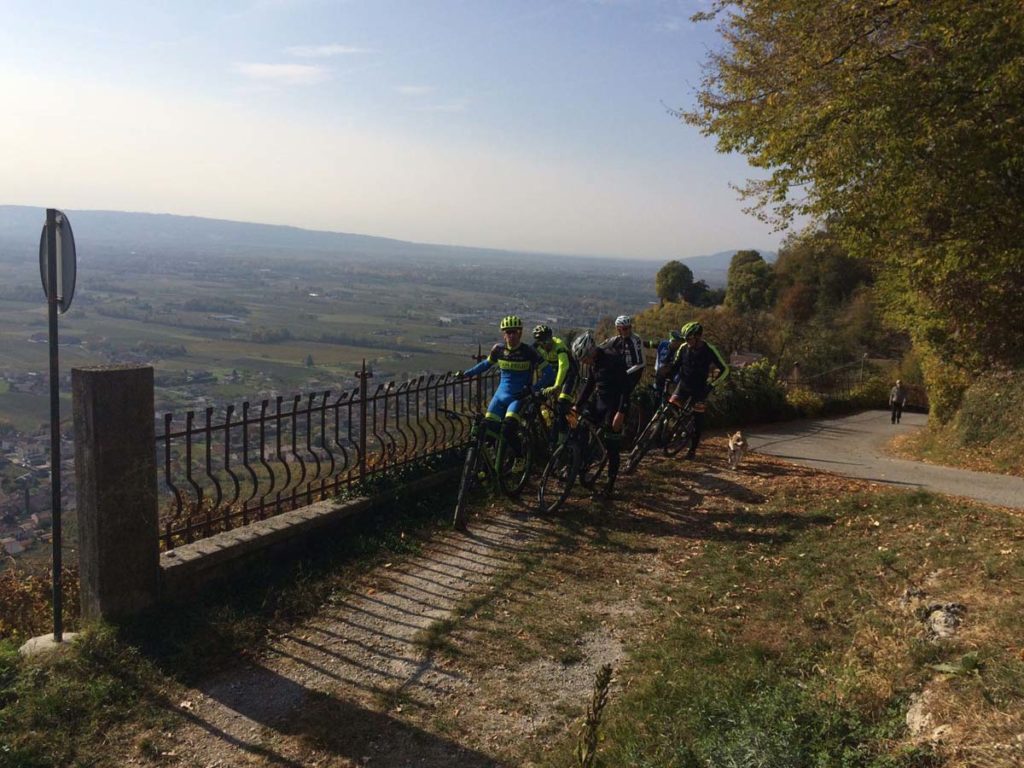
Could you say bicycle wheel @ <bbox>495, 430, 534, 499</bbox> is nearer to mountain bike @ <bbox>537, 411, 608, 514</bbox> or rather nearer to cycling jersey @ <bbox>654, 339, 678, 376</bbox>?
mountain bike @ <bbox>537, 411, 608, 514</bbox>

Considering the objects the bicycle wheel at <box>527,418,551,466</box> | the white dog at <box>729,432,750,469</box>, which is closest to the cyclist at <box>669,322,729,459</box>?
the white dog at <box>729,432,750,469</box>

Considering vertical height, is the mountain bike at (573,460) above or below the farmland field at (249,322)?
above

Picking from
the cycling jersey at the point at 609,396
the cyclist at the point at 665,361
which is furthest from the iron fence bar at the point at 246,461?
the cyclist at the point at 665,361

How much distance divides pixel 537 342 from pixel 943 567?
422 centimetres

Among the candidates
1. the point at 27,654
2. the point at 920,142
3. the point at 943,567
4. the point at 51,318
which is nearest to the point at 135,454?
the point at 51,318

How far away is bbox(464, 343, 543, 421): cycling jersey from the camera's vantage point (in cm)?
732

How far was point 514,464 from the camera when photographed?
786 cm

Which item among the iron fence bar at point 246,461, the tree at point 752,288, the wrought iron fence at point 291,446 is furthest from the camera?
the tree at point 752,288

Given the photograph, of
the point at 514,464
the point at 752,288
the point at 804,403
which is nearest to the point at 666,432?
the point at 514,464

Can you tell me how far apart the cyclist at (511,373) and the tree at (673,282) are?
1354 inches

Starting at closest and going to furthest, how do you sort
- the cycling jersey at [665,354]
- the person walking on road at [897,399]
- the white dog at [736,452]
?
the white dog at [736,452] < the cycling jersey at [665,354] < the person walking on road at [897,399]

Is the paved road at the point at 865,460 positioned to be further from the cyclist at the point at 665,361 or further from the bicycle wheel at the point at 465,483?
the bicycle wheel at the point at 465,483

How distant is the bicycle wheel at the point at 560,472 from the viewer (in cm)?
769

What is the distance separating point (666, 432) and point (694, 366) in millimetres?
1119
